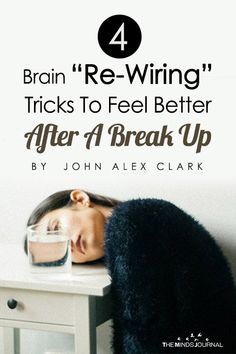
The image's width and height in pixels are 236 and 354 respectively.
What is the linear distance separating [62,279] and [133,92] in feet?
1.33

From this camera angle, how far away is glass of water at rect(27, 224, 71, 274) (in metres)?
1.33

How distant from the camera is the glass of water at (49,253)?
133 centimetres

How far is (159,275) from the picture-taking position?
1267mm

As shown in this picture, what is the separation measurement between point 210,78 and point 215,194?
0.25 meters

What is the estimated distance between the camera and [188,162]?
1.47 metres

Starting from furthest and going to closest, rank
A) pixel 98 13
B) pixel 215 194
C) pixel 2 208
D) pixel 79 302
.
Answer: pixel 2 208
pixel 215 194
pixel 98 13
pixel 79 302

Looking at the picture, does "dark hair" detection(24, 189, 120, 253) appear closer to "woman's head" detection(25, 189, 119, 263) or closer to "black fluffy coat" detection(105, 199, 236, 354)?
"woman's head" detection(25, 189, 119, 263)

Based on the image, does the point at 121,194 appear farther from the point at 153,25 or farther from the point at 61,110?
the point at 153,25

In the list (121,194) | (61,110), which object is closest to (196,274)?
(121,194)

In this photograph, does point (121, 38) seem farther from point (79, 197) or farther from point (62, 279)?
point (62, 279)

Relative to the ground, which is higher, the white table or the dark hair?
the dark hair

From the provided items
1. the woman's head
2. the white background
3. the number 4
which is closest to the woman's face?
the woman's head

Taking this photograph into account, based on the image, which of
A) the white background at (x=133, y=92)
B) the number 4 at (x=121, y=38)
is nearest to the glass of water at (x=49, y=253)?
the white background at (x=133, y=92)

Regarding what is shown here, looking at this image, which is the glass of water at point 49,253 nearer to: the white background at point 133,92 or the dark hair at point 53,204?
the dark hair at point 53,204
